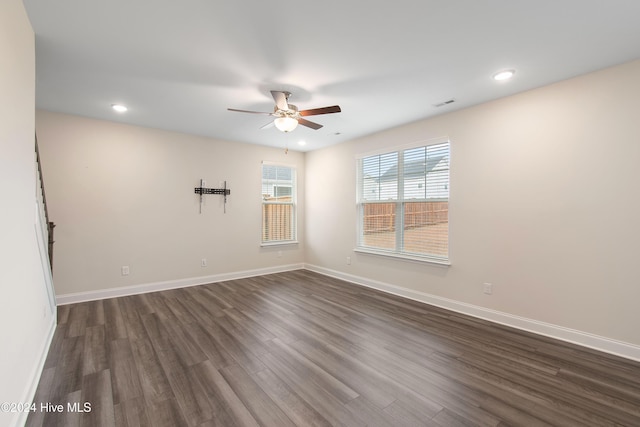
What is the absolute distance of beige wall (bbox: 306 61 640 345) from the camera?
2.55 meters

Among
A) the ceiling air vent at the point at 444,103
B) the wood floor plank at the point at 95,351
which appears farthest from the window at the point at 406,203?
the wood floor plank at the point at 95,351

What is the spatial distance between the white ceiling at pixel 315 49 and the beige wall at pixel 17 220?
13.5 inches

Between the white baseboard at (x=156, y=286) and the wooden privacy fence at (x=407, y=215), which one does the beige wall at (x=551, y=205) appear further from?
the white baseboard at (x=156, y=286)

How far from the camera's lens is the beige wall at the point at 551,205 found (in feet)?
8.38

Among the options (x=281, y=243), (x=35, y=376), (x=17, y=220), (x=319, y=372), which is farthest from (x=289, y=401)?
(x=281, y=243)

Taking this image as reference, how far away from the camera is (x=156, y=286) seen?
4559 mm

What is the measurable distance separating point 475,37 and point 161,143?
15.2ft

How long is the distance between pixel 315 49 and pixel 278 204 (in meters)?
4.01

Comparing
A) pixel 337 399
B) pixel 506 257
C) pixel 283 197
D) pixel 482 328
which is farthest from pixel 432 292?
pixel 283 197

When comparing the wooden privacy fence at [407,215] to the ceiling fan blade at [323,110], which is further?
the wooden privacy fence at [407,215]

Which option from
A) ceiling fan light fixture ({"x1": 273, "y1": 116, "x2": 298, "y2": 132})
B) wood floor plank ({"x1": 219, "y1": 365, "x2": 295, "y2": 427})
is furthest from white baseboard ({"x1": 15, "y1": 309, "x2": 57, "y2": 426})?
ceiling fan light fixture ({"x1": 273, "y1": 116, "x2": 298, "y2": 132})

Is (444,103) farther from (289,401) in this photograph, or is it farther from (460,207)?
(289,401)

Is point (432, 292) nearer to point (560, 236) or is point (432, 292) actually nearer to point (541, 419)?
point (560, 236)

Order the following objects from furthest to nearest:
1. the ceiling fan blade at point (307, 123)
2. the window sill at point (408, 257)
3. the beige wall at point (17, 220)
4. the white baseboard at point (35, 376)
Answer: the window sill at point (408, 257)
the ceiling fan blade at point (307, 123)
the white baseboard at point (35, 376)
the beige wall at point (17, 220)
